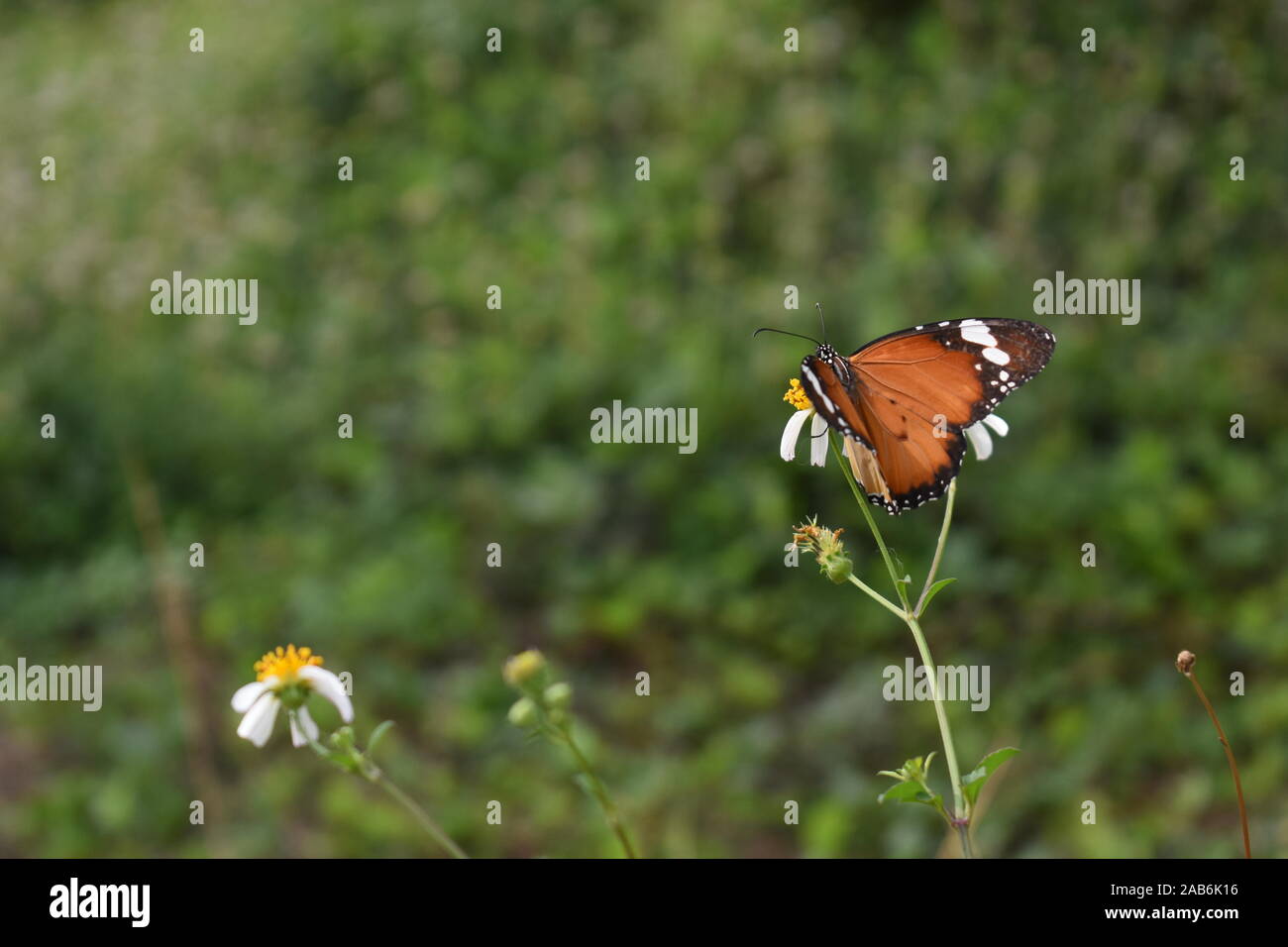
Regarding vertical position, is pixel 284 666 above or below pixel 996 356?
below

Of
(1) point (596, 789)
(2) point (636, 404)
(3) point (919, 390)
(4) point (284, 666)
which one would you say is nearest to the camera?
(1) point (596, 789)

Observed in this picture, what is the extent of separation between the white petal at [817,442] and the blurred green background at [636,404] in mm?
1432

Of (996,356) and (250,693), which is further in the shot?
(996,356)

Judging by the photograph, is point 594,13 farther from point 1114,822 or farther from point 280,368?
point 1114,822

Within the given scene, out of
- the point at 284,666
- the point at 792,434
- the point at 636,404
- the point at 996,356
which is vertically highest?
the point at 636,404

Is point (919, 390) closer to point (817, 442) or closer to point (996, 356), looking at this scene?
point (996, 356)

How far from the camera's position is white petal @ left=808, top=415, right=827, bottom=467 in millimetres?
898

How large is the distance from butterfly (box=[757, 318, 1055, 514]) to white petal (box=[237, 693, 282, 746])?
499 mm

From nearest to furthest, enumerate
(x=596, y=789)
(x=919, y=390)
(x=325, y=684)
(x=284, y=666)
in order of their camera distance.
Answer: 1. (x=596, y=789)
2. (x=325, y=684)
3. (x=284, y=666)
4. (x=919, y=390)

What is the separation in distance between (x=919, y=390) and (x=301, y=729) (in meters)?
0.65

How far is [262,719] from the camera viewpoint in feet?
2.93

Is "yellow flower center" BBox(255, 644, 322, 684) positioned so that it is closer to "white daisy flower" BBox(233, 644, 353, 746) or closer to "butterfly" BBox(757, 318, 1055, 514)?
"white daisy flower" BBox(233, 644, 353, 746)

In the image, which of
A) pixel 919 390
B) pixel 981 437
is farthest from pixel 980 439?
pixel 919 390
